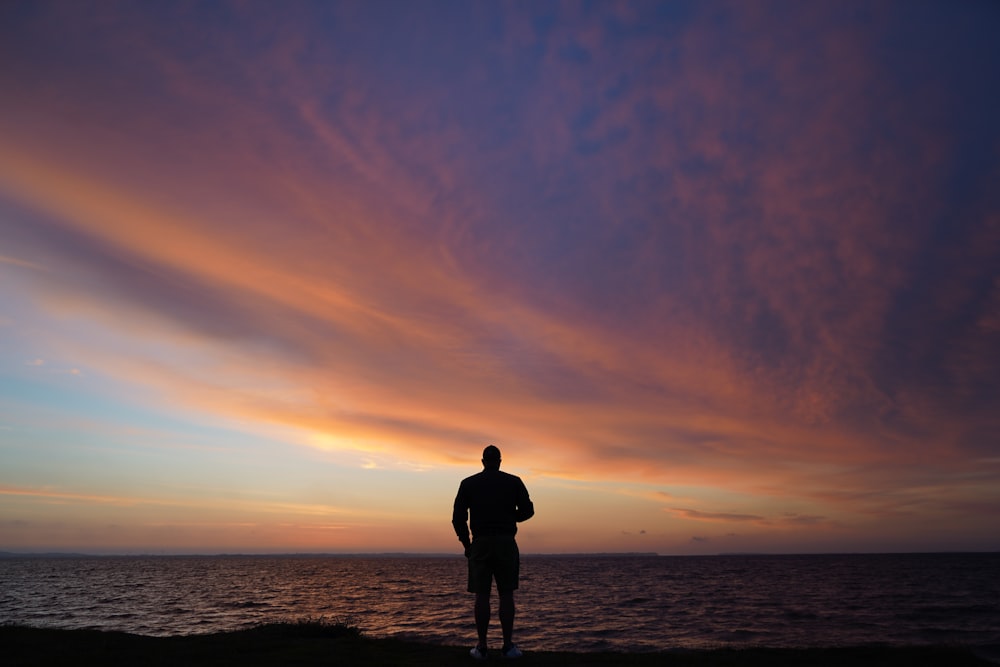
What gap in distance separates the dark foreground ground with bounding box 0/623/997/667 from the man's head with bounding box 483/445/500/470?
2908 mm

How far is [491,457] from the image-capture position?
10.1 meters

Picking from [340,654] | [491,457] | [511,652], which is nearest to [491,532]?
[491,457]

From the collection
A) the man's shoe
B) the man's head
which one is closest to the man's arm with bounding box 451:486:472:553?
the man's head

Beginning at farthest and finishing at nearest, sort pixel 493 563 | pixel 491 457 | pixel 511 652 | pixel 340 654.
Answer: pixel 340 654 → pixel 491 457 → pixel 493 563 → pixel 511 652

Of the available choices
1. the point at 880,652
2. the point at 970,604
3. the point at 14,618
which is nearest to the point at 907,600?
the point at 970,604

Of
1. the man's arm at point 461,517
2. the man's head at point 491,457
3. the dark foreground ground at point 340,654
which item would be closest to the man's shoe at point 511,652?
the dark foreground ground at point 340,654

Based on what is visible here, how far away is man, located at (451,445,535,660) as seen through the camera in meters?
9.61

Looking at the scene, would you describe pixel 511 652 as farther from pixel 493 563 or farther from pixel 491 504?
pixel 491 504

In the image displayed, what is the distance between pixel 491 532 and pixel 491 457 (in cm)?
118

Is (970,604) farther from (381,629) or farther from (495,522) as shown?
(495,522)

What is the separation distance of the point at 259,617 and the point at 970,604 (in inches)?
1785

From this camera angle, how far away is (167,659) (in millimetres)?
9695

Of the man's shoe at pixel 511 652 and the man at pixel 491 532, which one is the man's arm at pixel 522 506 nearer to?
the man at pixel 491 532

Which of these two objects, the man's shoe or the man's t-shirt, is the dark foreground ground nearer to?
the man's shoe
